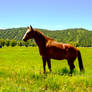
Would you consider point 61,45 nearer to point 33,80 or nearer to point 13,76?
point 33,80

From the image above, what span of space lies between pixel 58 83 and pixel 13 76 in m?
2.38

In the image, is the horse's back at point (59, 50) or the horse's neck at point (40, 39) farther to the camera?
the horse's neck at point (40, 39)

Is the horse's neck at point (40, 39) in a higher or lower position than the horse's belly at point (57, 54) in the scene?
higher

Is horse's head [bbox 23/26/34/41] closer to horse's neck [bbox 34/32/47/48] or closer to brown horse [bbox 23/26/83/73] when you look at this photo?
brown horse [bbox 23/26/83/73]

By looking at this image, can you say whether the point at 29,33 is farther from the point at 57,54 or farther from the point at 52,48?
the point at 57,54

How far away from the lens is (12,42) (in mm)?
146375

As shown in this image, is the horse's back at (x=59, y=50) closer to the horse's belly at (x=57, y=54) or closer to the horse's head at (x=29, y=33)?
the horse's belly at (x=57, y=54)

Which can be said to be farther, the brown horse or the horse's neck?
the horse's neck

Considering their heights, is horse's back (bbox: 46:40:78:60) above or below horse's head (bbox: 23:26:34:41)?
below

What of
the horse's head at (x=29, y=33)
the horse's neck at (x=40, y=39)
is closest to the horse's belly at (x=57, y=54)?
the horse's neck at (x=40, y=39)

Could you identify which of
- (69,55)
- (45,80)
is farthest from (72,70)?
(45,80)

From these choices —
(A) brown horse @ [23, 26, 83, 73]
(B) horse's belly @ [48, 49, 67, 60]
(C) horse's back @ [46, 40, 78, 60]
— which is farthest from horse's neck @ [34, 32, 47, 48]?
(B) horse's belly @ [48, 49, 67, 60]

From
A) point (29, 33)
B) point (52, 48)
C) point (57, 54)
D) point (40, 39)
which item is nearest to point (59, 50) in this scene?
point (57, 54)

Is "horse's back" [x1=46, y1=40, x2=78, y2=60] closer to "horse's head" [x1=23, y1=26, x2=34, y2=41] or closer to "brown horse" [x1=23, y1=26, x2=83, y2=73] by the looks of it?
"brown horse" [x1=23, y1=26, x2=83, y2=73]
